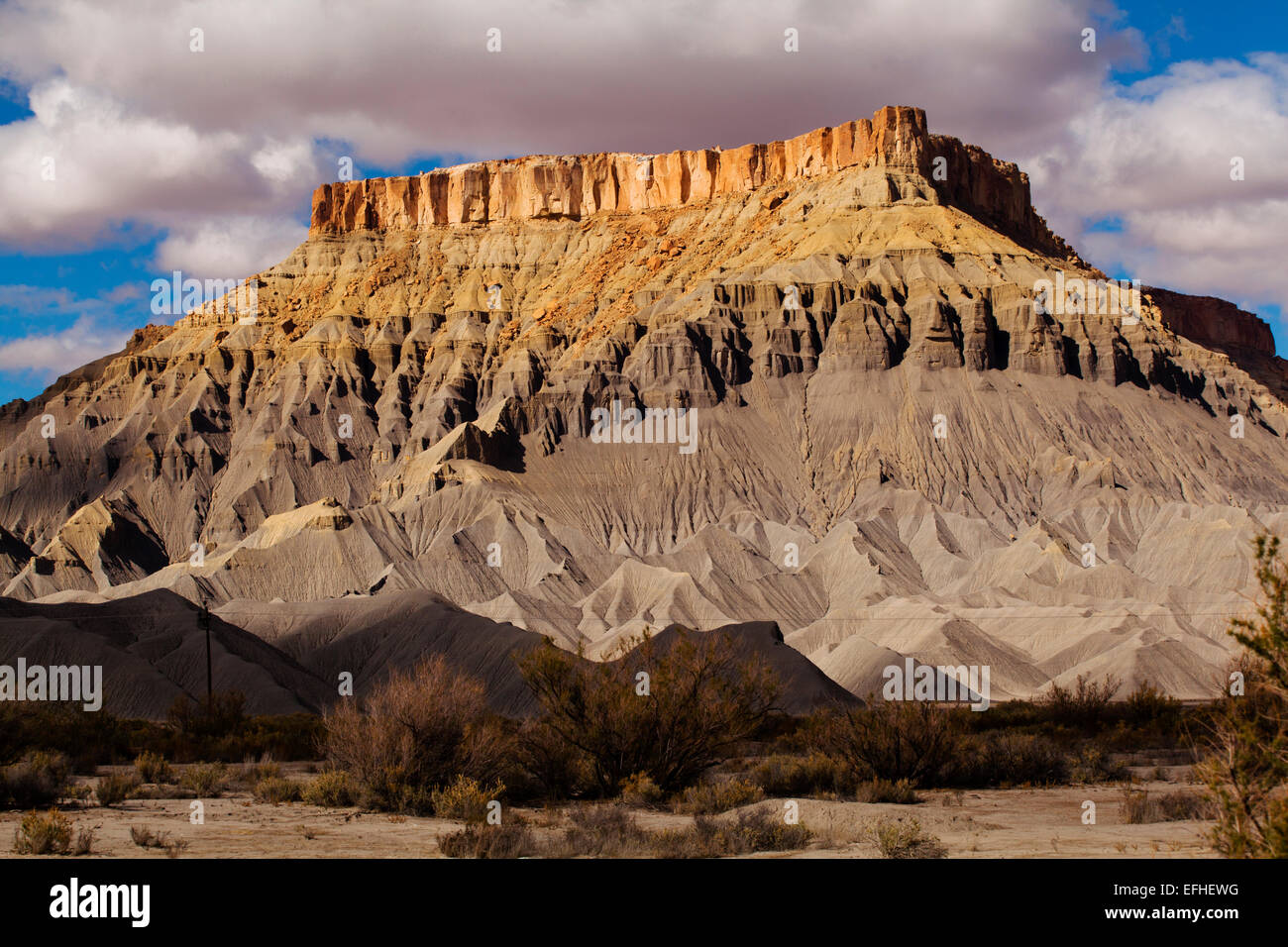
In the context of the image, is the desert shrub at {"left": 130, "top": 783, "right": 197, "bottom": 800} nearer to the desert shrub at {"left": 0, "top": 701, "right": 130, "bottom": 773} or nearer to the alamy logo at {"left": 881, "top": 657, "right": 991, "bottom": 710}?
the desert shrub at {"left": 0, "top": 701, "right": 130, "bottom": 773}

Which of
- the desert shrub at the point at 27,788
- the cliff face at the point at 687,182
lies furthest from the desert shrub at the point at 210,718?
the cliff face at the point at 687,182

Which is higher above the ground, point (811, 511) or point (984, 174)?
point (984, 174)

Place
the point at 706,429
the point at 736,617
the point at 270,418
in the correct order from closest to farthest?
the point at 736,617 < the point at 706,429 < the point at 270,418

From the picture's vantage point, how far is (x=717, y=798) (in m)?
22.5

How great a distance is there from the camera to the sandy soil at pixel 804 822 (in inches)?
681

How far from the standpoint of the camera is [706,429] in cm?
12369

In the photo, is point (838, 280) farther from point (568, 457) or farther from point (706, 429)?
point (568, 457)

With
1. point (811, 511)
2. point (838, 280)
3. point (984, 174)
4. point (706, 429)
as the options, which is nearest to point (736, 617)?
point (811, 511)

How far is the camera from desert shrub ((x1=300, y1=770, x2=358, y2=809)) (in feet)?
77.5

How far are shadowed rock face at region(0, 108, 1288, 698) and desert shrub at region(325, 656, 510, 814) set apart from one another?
146 ft

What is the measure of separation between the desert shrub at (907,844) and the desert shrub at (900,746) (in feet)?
29.3

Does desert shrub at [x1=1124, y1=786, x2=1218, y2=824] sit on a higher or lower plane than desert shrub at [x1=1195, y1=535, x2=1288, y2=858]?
lower
